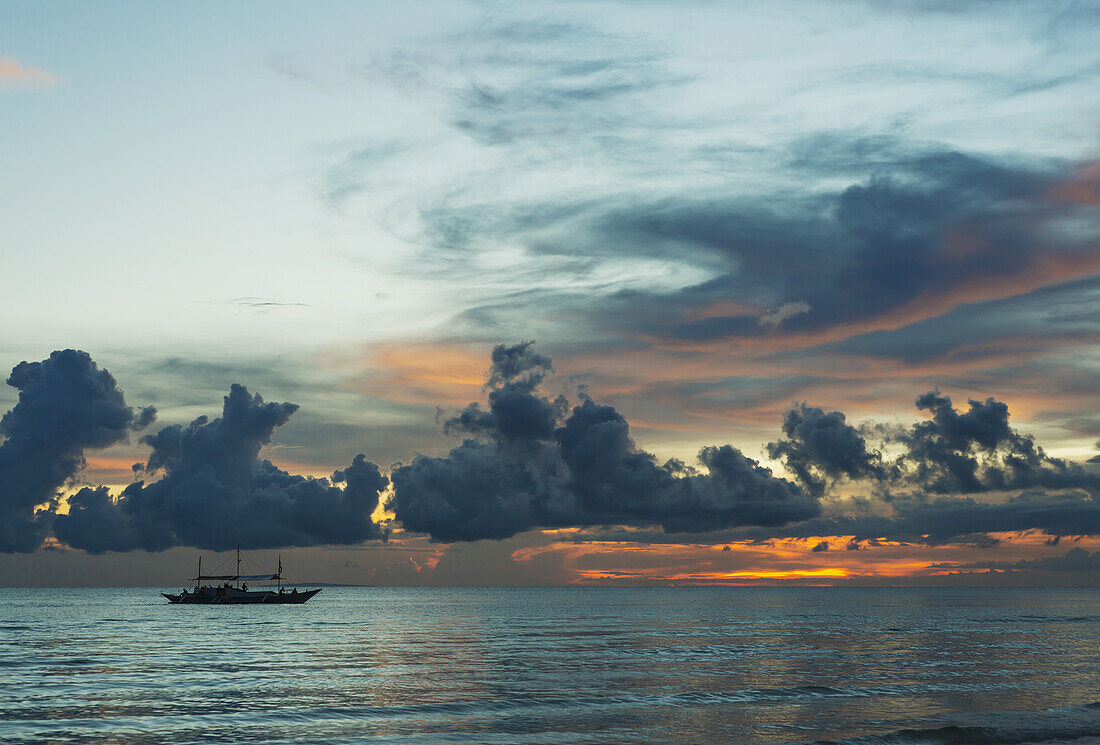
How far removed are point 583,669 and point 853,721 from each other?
112ft

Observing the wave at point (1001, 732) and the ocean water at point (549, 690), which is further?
the ocean water at point (549, 690)

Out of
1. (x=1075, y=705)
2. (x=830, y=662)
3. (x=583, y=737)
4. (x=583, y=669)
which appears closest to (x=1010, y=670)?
(x=830, y=662)

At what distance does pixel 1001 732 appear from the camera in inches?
1934

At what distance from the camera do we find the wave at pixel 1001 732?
4700 cm

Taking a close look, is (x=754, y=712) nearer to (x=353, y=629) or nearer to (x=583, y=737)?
(x=583, y=737)

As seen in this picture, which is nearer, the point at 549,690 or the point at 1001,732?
the point at 1001,732

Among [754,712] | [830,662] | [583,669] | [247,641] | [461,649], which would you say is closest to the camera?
[754,712]

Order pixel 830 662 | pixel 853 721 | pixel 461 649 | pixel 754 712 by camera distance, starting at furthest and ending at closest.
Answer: pixel 461 649 < pixel 830 662 < pixel 754 712 < pixel 853 721

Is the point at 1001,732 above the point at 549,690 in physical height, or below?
above

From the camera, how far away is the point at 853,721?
53.1 meters

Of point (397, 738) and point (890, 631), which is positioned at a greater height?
point (397, 738)

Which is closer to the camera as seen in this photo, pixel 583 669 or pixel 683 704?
pixel 683 704

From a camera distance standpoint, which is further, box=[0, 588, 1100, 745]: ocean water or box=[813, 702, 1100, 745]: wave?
box=[0, 588, 1100, 745]: ocean water

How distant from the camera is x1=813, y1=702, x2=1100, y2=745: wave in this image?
47.0 metres
